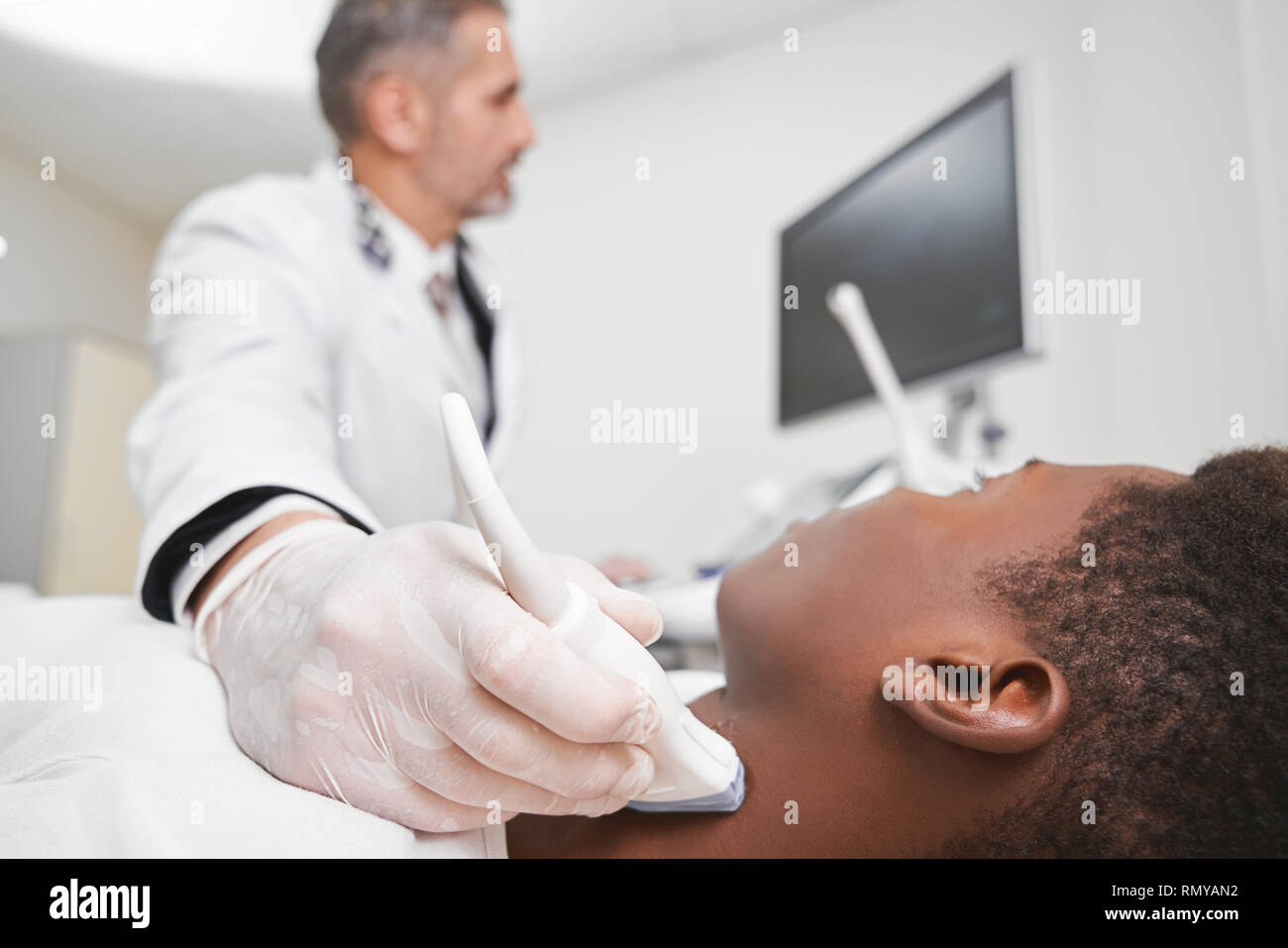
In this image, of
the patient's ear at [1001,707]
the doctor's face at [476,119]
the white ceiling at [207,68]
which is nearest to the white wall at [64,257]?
the white ceiling at [207,68]

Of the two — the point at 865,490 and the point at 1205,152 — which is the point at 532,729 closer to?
the point at 865,490

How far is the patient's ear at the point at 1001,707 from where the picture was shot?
35cm

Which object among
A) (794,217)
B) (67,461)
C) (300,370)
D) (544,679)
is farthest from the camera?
(794,217)

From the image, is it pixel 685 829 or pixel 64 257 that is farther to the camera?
pixel 64 257

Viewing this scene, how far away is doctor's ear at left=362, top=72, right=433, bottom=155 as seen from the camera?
115 centimetres

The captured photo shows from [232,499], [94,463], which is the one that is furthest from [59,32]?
[232,499]

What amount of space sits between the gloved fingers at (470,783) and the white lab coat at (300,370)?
25cm

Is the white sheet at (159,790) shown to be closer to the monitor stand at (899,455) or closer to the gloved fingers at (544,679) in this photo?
the gloved fingers at (544,679)

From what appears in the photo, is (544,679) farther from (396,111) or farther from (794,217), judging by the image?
→ (794,217)

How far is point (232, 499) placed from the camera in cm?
51

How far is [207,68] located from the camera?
1.54 meters

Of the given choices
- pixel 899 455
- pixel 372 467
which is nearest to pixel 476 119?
pixel 372 467

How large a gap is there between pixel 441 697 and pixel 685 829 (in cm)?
16

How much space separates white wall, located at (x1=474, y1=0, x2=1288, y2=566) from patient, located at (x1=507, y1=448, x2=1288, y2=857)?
0.69 meters
